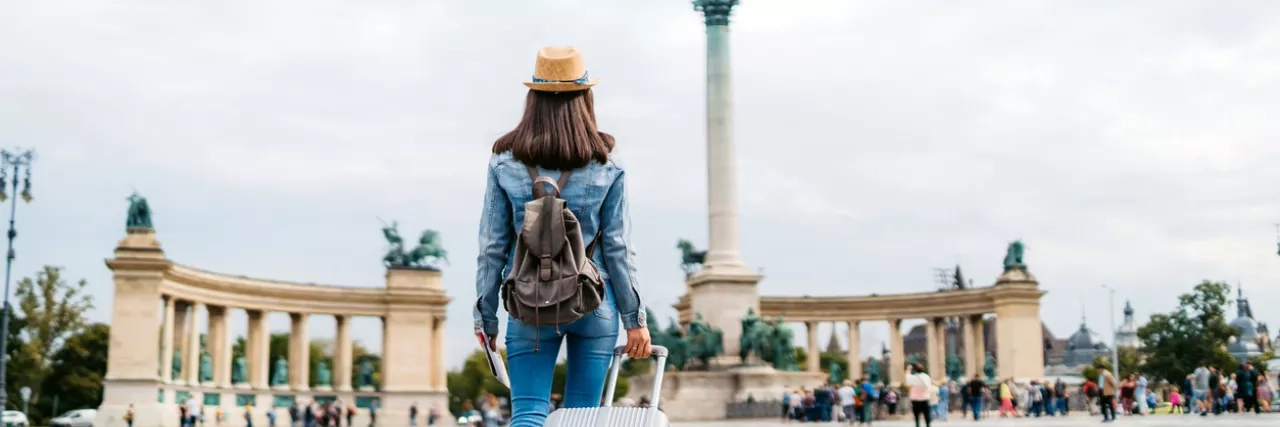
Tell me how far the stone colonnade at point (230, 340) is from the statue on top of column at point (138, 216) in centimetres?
38

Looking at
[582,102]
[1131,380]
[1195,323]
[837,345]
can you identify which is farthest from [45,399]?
[837,345]

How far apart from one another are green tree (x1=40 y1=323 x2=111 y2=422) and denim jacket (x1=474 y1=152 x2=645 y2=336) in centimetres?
8952

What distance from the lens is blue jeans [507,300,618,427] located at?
654 cm

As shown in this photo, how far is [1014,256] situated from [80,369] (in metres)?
57.1

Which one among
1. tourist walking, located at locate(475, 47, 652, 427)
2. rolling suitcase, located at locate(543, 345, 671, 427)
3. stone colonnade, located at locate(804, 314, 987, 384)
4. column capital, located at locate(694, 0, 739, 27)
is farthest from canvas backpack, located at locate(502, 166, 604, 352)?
stone colonnade, located at locate(804, 314, 987, 384)

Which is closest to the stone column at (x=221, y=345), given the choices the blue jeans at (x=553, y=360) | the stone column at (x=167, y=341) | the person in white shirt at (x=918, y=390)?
the stone column at (x=167, y=341)

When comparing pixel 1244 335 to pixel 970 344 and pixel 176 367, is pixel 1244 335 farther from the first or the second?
pixel 176 367

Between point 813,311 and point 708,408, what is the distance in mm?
35598

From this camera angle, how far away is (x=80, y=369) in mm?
91000

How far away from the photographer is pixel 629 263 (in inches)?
265

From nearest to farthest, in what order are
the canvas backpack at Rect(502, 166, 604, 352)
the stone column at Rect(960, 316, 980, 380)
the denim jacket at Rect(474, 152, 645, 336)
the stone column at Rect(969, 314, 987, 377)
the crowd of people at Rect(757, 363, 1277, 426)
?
the canvas backpack at Rect(502, 166, 604, 352) < the denim jacket at Rect(474, 152, 645, 336) < the crowd of people at Rect(757, 363, 1277, 426) < the stone column at Rect(960, 316, 980, 380) < the stone column at Rect(969, 314, 987, 377)

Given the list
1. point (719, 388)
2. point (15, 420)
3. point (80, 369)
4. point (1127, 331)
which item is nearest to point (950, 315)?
point (719, 388)

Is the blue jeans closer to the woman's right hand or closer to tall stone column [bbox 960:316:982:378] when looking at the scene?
the woman's right hand

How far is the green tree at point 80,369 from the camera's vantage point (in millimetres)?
90188
